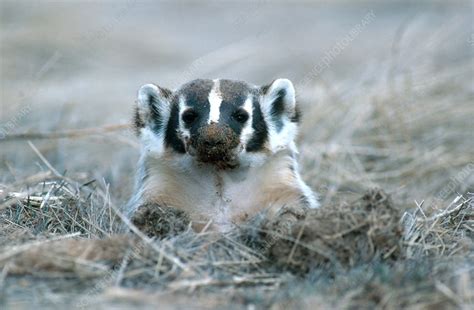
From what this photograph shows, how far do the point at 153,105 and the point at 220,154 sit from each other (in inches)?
32.4

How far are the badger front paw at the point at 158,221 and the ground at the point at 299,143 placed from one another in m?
0.13

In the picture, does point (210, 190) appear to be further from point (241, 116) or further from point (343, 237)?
point (343, 237)

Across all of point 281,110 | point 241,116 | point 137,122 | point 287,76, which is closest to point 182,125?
point 241,116

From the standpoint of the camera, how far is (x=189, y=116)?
17.3ft

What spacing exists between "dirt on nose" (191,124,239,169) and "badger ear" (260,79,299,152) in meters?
0.57

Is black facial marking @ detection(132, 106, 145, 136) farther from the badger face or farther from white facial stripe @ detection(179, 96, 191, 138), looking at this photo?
white facial stripe @ detection(179, 96, 191, 138)

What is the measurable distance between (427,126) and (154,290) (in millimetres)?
5592

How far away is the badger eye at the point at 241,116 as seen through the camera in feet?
17.4

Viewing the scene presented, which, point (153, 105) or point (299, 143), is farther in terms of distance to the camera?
point (299, 143)

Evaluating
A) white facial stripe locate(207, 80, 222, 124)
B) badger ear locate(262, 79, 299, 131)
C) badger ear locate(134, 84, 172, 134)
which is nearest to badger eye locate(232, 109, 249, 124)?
white facial stripe locate(207, 80, 222, 124)

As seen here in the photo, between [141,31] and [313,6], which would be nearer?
[141,31]

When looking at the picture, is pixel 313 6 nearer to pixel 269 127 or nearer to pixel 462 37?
pixel 462 37

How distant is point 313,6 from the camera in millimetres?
17734

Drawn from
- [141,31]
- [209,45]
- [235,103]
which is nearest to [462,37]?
[209,45]
